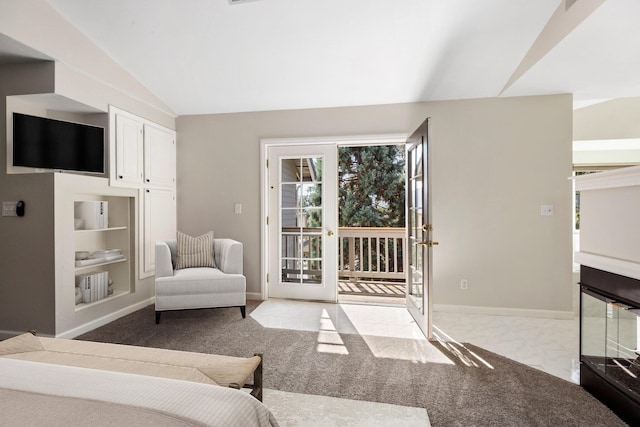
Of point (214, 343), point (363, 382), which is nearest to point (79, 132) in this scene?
point (214, 343)

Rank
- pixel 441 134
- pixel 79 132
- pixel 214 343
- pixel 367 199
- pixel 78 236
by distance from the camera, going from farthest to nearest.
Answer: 1. pixel 367 199
2. pixel 441 134
3. pixel 78 236
4. pixel 79 132
5. pixel 214 343

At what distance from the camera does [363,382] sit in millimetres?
2094

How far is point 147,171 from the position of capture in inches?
145

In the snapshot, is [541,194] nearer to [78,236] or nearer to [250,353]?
[250,353]

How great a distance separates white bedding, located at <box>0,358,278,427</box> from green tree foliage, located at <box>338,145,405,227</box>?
539 cm

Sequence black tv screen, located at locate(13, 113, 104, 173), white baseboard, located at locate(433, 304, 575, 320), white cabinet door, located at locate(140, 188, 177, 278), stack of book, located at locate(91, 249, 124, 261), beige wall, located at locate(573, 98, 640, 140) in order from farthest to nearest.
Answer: white cabinet door, located at locate(140, 188, 177, 278)
beige wall, located at locate(573, 98, 640, 140)
white baseboard, located at locate(433, 304, 575, 320)
stack of book, located at locate(91, 249, 124, 261)
black tv screen, located at locate(13, 113, 104, 173)

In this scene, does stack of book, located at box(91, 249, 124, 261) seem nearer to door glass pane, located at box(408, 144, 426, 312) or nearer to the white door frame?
the white door frame

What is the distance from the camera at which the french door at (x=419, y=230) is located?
2.81 meters

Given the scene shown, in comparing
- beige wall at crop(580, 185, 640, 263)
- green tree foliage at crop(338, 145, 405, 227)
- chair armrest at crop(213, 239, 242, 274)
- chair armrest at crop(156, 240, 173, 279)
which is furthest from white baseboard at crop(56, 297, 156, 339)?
beige wall at crop(580, 185, 640, 263)

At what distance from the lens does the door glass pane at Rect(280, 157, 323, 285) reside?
13.1ft

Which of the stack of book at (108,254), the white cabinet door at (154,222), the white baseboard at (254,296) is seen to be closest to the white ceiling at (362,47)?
the white cabinet door at (154,222)

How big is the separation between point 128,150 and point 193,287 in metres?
1.62

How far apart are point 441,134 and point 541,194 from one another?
1195 mm

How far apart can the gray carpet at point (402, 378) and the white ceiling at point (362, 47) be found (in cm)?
242
